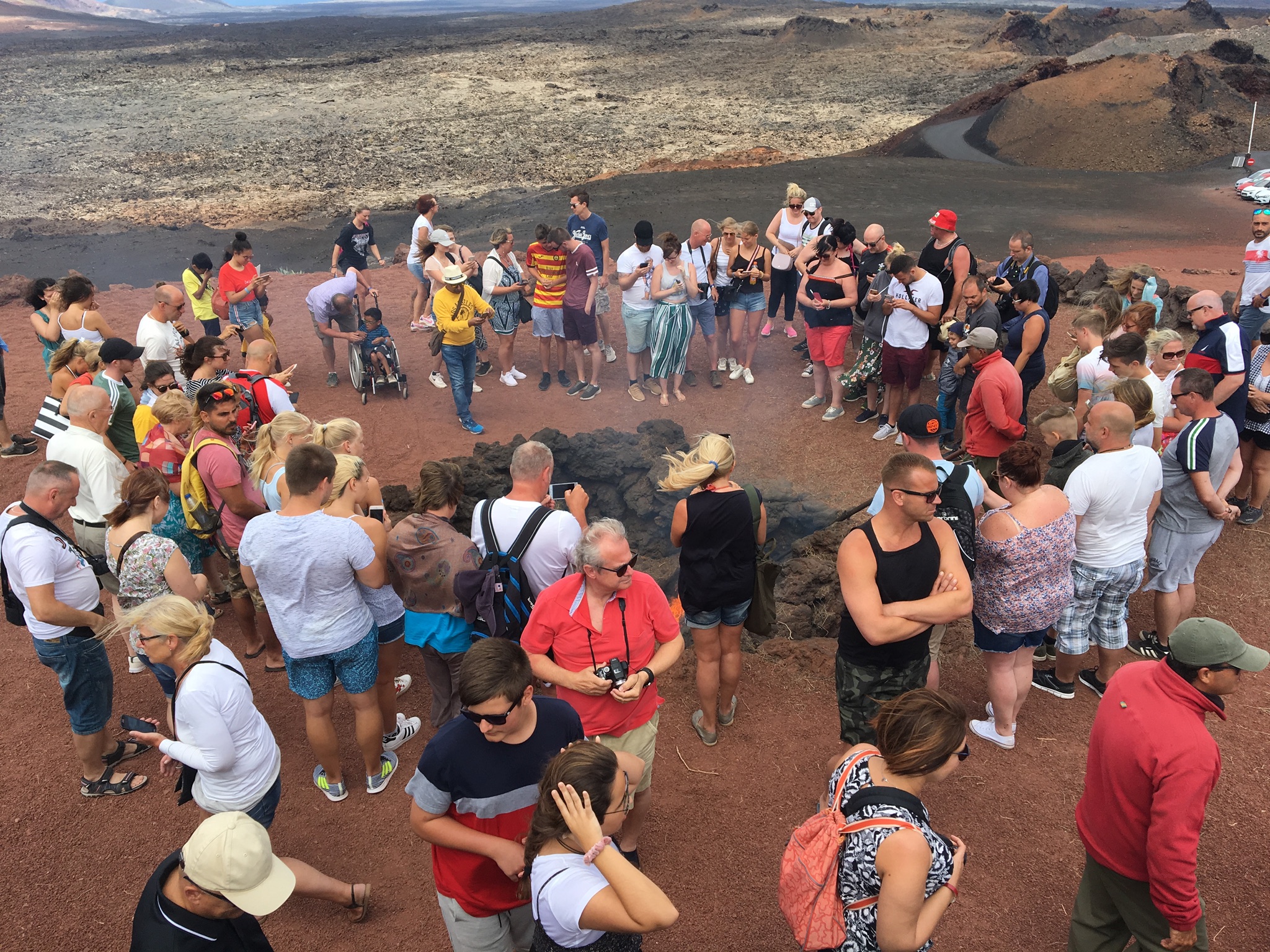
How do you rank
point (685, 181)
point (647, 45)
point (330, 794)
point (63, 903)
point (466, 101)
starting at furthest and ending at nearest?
point (647, 45) → point (466, 101) → point (685, 181) → point (330, 794) → point (63, 903)

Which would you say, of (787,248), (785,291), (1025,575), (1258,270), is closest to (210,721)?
(1025,575)

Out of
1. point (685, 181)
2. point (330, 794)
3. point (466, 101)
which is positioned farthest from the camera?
point (466, 101)

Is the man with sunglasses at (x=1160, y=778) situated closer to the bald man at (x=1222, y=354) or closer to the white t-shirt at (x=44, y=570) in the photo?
the bald man at (x=1222, y=354)

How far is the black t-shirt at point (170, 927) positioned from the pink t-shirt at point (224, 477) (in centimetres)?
283

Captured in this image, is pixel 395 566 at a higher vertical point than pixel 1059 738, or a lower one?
higher

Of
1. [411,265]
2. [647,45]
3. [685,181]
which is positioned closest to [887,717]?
[411,265]

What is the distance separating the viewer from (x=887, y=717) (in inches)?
116

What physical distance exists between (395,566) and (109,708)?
6.95 feet

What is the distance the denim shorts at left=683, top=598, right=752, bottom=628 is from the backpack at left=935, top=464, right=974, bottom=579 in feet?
3.94

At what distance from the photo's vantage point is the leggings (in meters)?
10.9

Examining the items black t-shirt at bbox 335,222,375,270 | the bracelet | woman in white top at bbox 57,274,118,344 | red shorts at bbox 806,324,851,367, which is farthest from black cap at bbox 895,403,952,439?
black t-shirt at bbox 335,222,375,270

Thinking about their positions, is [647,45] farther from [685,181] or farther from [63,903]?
[63,903]

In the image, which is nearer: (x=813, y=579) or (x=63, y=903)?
(x=63, y=903)

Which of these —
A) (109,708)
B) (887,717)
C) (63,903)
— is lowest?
A: (63,903)
